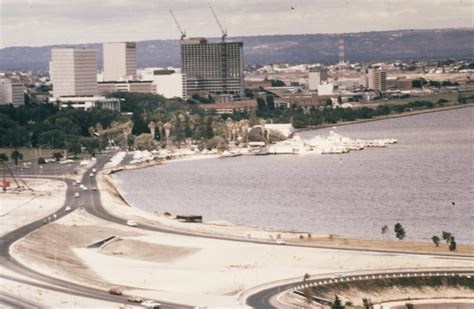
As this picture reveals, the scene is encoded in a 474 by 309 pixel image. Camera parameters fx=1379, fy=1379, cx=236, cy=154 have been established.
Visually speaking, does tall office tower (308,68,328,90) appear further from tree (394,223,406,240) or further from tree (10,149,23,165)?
tree (394,223,406,240)

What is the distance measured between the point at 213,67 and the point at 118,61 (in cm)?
1367

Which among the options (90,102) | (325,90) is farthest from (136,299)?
(325,90)

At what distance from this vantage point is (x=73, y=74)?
12975 cm

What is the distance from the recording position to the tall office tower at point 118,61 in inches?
6319

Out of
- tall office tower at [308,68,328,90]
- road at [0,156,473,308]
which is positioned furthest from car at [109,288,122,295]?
tall office tower at [308,68,328,90]

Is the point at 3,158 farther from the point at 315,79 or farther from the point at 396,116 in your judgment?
the point at 315,79

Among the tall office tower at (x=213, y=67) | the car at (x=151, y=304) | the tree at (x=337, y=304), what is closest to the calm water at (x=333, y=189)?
the tree at (x=337, y=304)

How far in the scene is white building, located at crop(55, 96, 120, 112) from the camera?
376 feet

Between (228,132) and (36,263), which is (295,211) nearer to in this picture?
(36,263)

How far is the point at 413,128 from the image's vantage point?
339 feet

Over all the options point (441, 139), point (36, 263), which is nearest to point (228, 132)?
point (441, 139)

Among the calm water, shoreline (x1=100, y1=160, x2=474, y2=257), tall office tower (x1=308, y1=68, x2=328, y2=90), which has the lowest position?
the calm water

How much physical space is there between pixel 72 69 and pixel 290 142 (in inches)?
1767

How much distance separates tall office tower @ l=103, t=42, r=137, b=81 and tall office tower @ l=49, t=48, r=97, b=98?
26.6 metres
